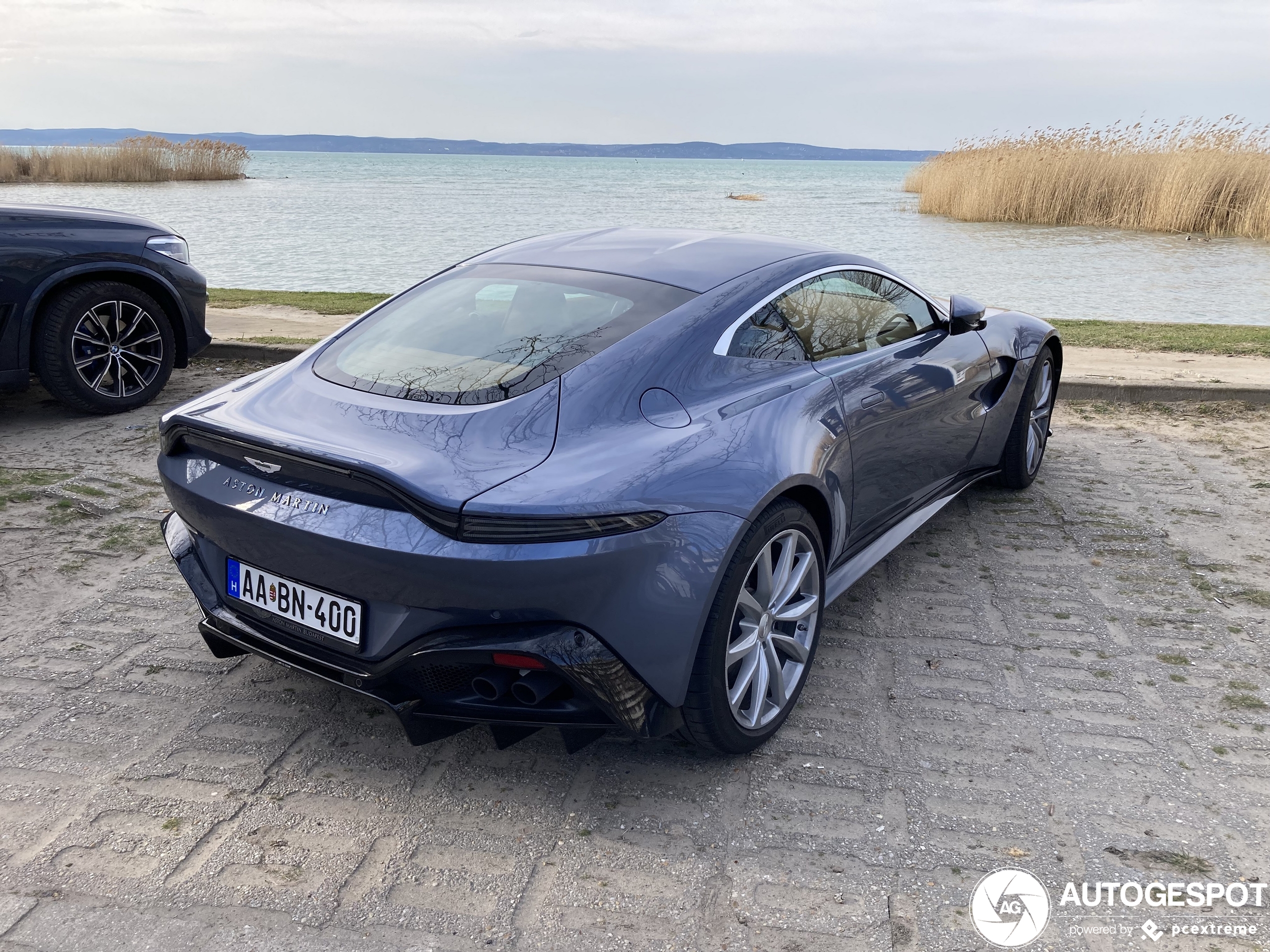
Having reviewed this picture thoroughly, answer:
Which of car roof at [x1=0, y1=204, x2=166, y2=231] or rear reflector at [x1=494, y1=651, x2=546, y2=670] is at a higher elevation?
car roof at [x1=0, y1=204, x2=166, y2=231]

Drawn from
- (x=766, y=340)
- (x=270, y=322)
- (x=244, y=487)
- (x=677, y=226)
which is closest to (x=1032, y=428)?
(x=766, y=340)

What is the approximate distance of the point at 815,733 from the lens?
3080 mm

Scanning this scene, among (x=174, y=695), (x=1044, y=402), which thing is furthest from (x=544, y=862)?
(x=1044, y=402)

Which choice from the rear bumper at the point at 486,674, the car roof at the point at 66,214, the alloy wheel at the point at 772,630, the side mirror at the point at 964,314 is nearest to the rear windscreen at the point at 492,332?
the rear bumper at the point at 486,674

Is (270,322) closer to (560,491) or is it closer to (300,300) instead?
(300,300)

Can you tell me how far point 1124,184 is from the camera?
20688 millimetres

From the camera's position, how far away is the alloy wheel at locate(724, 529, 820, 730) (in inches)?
111

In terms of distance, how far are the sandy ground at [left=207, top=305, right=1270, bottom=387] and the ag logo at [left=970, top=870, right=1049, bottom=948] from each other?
5713 millimetres

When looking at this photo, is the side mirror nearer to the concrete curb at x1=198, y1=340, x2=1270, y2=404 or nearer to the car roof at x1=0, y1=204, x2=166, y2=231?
the concrete curb at x1=198, y1=340, x2=1270, y2=404

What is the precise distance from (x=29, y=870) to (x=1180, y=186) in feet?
72.3

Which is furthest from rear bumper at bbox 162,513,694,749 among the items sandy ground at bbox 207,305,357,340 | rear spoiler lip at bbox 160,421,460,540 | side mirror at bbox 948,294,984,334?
sandy ground at bbox 207,305,357,340

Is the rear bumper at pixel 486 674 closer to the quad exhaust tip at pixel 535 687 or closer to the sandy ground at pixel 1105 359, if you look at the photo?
the quad exhaust tip at pixel 535 687

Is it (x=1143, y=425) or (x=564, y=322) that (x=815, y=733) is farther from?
(x=1143, y=425)

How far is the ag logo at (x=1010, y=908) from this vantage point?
7.45 ft
